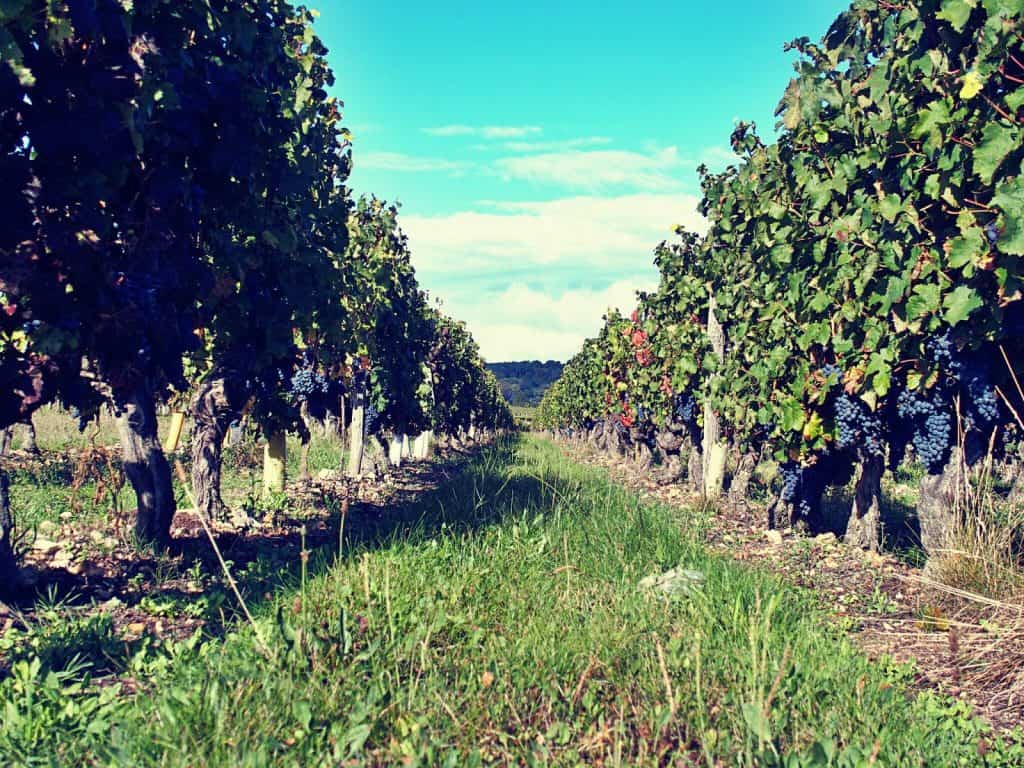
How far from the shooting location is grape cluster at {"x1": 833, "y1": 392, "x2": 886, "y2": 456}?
23.6ft

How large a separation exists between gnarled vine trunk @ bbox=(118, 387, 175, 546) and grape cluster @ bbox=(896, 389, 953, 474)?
599 centimetres

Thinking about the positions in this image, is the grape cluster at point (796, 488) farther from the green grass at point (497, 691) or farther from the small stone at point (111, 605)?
the small stone at point (111, 605)

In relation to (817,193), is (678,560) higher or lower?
lower

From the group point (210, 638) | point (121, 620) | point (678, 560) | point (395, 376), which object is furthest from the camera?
point (395, 376)

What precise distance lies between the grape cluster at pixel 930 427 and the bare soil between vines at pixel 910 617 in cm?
92

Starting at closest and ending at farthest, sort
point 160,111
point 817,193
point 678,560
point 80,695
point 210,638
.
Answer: point 80,695, point 210,638, point 160,111, point 678,560, point 817,193

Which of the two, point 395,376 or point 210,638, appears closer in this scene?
point 210,638

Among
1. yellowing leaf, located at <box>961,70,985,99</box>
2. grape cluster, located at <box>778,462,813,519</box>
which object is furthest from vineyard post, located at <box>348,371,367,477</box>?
yellowing leaf, located at <box>961,70,985,99</box>

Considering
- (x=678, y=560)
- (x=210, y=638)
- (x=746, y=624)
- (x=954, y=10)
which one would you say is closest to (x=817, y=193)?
(x=954, y=10)

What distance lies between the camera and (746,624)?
446cm

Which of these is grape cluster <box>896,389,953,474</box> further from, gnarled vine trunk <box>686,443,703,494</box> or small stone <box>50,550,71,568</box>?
gnarled vine trunk <box>686,443,703,494</box>

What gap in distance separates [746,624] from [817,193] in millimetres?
4364

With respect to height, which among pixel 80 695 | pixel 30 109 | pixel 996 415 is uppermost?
pixel 30 109

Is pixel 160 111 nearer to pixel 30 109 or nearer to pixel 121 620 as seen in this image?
pixel 30 109
